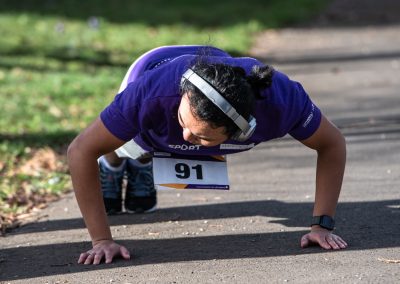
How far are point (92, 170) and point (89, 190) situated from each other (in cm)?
10

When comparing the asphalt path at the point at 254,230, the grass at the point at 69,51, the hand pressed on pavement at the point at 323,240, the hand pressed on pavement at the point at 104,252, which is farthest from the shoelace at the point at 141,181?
the hand pressed on pavement at the point at 323,240

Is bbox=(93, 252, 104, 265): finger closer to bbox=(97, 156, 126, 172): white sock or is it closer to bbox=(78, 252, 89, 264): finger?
bbox=(78, 252, 89, 264): finger

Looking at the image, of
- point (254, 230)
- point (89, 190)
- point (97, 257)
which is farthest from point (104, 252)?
point (254, 230)

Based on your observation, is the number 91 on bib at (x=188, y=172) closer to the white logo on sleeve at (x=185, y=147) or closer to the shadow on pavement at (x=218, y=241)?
the white logo on sleeve at (x=185, y=147)

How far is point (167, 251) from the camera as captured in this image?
4391mm

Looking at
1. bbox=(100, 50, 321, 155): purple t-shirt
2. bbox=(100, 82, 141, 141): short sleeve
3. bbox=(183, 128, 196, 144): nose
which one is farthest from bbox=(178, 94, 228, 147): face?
bbox=(100, 82, 141, 141): short sleeve

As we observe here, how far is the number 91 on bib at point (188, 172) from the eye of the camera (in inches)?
171

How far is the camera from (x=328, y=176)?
4.29m

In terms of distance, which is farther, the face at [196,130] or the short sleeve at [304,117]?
the short sleeve at [304,117]

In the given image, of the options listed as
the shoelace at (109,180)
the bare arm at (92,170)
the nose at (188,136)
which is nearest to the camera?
the nose at (188,136)

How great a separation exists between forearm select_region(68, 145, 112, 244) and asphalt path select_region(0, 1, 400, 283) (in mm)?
192

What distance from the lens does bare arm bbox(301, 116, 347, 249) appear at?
4234 millimetres

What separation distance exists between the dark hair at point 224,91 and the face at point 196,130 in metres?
0.03

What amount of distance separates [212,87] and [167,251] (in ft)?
3.72
